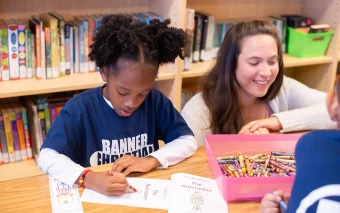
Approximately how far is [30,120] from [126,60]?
119 centimetres

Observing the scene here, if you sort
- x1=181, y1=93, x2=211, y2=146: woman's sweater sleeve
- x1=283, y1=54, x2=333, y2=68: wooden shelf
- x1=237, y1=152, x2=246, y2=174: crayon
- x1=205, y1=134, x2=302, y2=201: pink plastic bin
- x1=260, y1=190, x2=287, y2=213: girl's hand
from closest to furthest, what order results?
x1=260, y1=190, x2=287, y2=213: girl's hand < x1=205, y1=134, x2=302, y2=201: pink plastic bin < x1=237, y1=152, x2=246, y2=174: crayon < x1=181, y1=93, x2=211, y2=146: woman's sweater sleeve < x1=283, y1=54, x2=333, y2=68: wooden shelf

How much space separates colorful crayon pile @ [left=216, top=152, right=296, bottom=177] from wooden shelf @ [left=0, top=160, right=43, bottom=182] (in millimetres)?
1260

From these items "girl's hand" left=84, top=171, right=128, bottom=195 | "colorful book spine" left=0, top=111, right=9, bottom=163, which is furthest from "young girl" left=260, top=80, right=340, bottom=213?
"colorful book spine" left=0, top=111, right=9, bottom=163

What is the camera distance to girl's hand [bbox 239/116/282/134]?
155cm

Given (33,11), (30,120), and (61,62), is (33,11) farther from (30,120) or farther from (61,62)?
(30,120)

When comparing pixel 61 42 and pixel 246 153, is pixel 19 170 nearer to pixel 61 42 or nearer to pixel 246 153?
pixel 61 42

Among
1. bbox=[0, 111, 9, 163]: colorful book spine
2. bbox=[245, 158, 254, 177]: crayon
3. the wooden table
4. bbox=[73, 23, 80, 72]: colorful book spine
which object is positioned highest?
bbox=[73, 23, 80, 72]: colorful book spine

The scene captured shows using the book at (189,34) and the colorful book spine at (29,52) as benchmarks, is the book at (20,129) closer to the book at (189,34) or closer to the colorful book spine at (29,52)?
the colorful book spine at (29,52)

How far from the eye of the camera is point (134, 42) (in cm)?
119

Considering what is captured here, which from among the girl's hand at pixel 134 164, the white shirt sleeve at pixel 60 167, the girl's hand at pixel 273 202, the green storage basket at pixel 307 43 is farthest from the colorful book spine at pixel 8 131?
the green storage basket at pixel 307 43

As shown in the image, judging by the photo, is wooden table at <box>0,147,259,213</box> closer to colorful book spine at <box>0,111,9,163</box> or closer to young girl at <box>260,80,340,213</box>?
young girl at <box>260,80,340,213</box>

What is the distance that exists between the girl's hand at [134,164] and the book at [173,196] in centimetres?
3

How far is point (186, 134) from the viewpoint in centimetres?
141

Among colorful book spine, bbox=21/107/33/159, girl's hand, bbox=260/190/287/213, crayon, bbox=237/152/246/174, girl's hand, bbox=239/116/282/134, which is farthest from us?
colorful book spine, bbox=21/107/33/159
